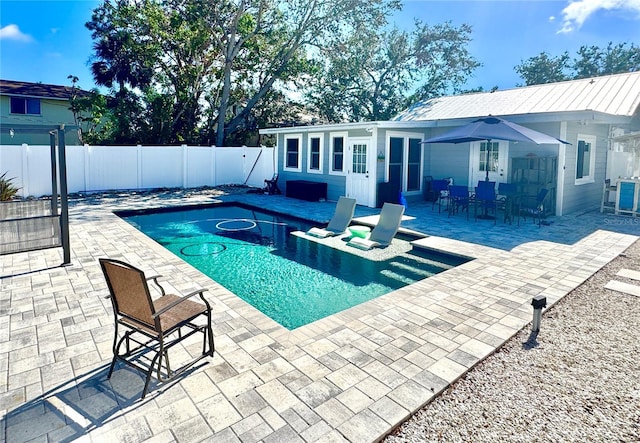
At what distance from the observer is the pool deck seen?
2455 millimetres

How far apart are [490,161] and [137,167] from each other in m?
12.4

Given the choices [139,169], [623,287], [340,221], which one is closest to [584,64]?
[340,221]

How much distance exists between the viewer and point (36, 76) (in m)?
23.9

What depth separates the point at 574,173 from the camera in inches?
418

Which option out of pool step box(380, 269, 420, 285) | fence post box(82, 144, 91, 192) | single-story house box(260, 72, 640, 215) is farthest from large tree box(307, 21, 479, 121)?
pool step box(380, 269, 420, 285)

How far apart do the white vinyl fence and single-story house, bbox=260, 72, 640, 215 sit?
14.4 ft

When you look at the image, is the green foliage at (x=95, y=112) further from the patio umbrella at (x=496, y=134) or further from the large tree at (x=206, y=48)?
the patio umbrella at (x=496, y=134)

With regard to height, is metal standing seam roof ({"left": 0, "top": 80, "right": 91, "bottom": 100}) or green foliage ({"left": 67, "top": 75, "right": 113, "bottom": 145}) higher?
metal standing seam roof ({"left": 0, "top": 80, "right": 91, "bottom": 100})

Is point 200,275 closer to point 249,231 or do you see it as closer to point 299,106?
point 249,231

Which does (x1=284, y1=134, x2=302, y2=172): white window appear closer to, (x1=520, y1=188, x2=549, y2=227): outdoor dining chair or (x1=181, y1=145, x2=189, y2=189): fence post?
(x1=181, y1=145, x2=189, y2=189): fence post

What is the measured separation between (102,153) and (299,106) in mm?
12446

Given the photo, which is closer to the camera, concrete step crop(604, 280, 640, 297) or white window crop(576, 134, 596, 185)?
concrete step crop(604, 280, 640, 297)

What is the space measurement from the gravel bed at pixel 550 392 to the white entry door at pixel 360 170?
26.0ft

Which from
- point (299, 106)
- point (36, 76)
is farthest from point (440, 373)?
point (36, 76)
